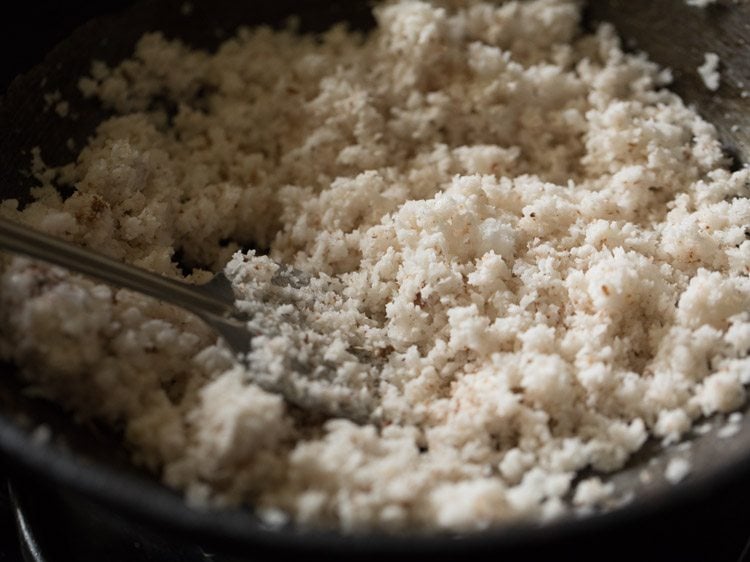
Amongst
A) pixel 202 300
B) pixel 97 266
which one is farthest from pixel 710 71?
pixel 97 266

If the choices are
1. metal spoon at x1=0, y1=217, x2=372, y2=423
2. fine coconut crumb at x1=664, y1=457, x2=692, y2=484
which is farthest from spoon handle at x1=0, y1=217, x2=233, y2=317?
fine coconut crumb at x1=664, y1=457, x2=692, y2=484

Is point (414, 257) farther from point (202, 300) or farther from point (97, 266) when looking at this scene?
point (97, 266)

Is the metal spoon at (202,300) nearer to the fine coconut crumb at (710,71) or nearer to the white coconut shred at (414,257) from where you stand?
the white coconut shred at (414,257)

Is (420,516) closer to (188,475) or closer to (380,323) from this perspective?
(188,475)

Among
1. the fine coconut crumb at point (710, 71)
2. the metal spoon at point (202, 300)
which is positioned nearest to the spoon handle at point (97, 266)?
the metal spoon at point (202, 300)

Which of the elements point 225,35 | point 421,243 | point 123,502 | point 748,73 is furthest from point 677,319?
point 225,35
